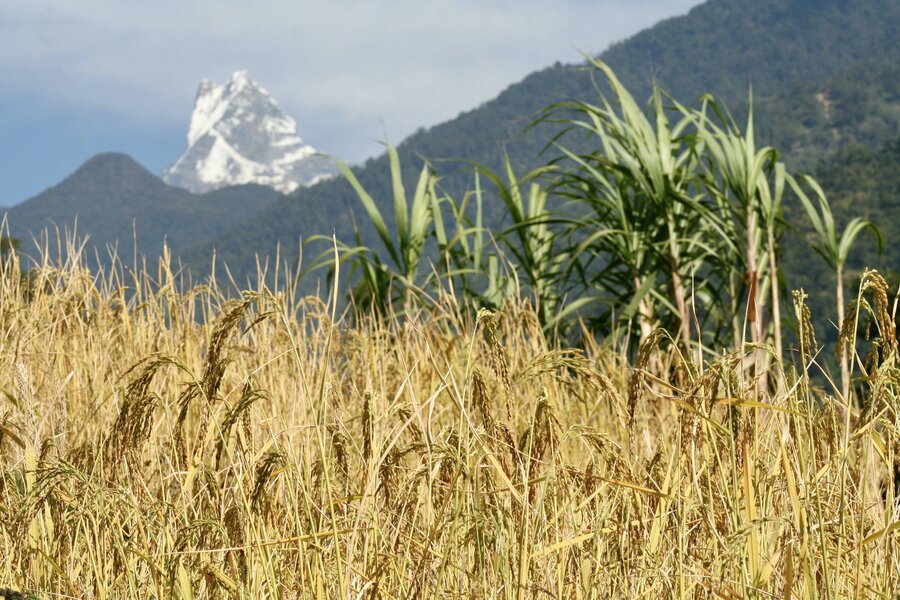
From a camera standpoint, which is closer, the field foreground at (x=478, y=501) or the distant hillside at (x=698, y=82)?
the field foreground at (x=478, y=501)

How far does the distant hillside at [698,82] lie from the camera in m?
126

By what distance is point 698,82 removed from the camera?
602 ft

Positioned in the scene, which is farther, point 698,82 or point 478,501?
point 698,82

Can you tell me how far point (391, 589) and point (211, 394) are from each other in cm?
51

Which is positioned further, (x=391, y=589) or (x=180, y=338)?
(x=180, y=338)

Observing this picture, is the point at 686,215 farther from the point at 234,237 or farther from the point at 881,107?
the point at 234,237

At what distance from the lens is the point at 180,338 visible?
10.6 ft

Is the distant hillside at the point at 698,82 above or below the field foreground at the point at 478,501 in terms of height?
above

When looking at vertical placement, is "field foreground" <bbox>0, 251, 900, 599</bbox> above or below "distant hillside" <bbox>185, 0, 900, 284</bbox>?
below

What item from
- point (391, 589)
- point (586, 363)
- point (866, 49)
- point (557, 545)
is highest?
point (866, 49)

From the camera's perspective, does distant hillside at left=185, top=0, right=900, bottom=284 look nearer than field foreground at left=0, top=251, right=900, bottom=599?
No

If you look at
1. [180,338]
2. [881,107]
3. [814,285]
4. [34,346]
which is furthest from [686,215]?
[881,107]

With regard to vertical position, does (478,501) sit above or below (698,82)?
below

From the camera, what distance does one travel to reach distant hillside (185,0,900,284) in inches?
4973
